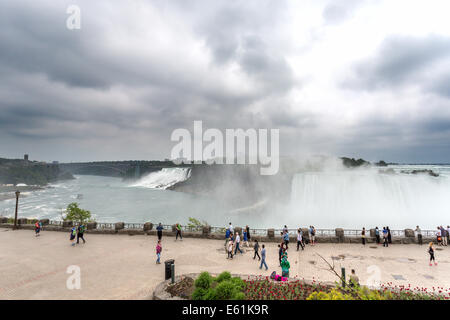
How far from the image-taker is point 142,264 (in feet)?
32.6

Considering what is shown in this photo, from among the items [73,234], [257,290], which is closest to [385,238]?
[257,290]

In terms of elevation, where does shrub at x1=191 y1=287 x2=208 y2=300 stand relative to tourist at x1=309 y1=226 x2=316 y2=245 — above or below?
below

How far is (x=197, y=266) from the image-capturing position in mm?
9727

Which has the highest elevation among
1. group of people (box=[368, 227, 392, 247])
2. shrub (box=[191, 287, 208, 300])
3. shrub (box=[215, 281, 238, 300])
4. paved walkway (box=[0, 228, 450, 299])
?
group of people (box=[368, 227, 392, 247])

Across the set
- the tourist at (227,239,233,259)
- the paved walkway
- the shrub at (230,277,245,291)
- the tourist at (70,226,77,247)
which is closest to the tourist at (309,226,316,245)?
the paved walkway

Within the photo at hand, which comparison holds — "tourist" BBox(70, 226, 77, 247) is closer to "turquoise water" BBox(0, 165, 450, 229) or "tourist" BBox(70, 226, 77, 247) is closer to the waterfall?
"turquoise water" BBox(0, 165, 450, 229)

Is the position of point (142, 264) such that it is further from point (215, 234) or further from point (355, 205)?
point (355, 205)

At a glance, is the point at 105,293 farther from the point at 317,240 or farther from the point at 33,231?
the point at 33,231

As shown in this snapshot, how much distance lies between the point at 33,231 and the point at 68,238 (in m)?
4.29

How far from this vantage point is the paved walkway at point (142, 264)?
26.0ft

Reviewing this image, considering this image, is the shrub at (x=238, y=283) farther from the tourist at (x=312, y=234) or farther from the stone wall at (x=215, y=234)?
the tourist at (x=312, y=234)

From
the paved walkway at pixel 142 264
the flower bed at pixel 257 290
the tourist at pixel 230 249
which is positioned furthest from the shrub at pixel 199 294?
the tourist at pixel 230 249

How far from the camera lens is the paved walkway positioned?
312 inches

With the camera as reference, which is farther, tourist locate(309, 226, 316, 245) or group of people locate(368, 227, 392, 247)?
tourist locate(309, 226, 316, 245)
